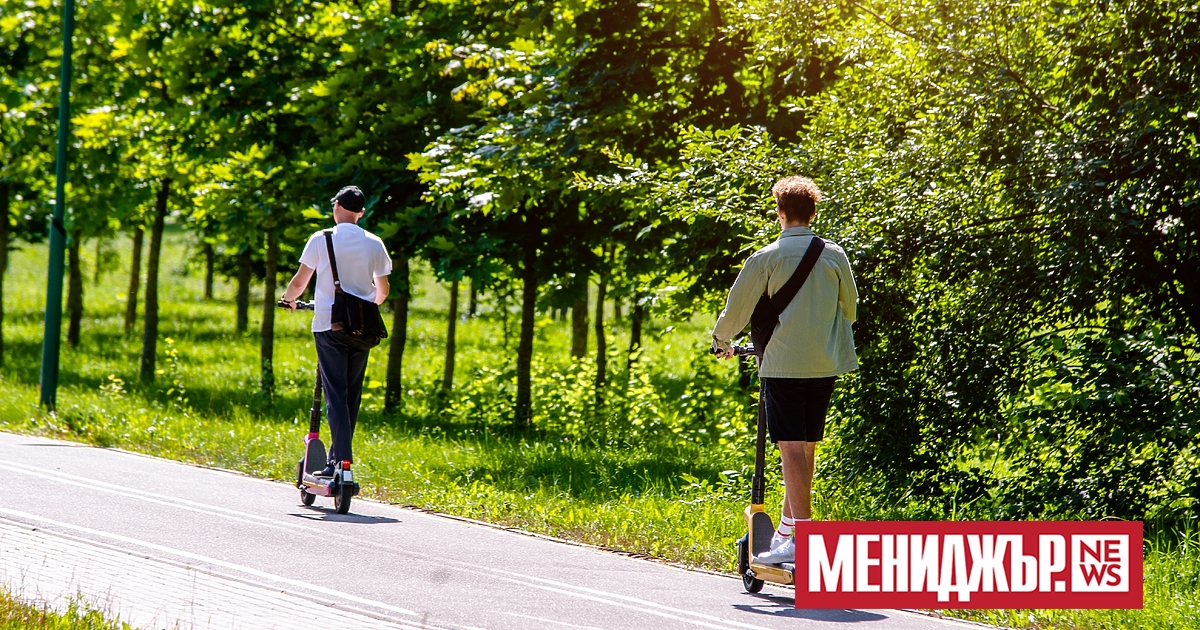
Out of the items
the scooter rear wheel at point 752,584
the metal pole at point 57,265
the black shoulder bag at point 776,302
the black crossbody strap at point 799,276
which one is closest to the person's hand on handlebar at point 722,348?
the black shoulder bag at point 776,302

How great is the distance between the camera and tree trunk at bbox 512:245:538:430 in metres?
13.6

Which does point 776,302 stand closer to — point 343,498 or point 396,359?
point 343,498

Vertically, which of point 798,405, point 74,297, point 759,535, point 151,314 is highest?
point 74,297

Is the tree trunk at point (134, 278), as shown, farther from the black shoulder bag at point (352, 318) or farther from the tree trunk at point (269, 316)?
the black shoulder bag at point (352, 318)

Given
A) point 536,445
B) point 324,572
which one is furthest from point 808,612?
point 536,445

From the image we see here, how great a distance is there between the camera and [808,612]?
5.19 meters

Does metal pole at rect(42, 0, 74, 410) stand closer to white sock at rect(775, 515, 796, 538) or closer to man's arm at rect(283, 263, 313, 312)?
man's arm at rect(283, 263, 313, 312)

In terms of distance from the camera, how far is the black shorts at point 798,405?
17.4 feet

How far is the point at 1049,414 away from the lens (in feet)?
23.0

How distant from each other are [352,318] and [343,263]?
0.37 metres

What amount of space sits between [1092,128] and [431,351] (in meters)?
23.1

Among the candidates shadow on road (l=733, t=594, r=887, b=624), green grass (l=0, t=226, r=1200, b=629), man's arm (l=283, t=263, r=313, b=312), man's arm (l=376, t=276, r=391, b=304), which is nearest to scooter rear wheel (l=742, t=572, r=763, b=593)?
shadow on road (l=733, t=594, r=887, b=624)

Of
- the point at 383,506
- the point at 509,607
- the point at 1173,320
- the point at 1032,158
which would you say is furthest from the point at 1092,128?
the point at 383,506

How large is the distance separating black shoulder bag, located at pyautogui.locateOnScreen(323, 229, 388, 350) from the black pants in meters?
0.08
